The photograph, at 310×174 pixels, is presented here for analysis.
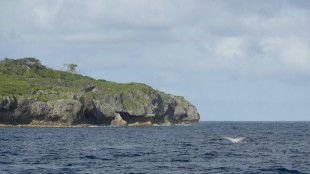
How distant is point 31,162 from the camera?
43.2 meters

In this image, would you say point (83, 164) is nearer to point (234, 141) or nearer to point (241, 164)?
point (241, 164)

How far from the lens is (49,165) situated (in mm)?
40969

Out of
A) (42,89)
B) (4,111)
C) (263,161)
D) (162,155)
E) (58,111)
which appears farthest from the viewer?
(42,89)

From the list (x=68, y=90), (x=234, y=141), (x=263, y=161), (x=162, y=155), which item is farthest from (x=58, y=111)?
(x=263, y=161)

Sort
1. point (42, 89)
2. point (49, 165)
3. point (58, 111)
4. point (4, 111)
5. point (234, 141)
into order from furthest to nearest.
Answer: point (42, 89)
point (58, 111)
point (4, 111)
point (234, 141)
point (49, 165)

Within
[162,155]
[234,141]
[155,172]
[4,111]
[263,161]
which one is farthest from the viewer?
[4,111]

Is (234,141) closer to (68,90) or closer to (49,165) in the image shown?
(49,165)

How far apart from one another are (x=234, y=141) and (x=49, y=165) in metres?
35.5

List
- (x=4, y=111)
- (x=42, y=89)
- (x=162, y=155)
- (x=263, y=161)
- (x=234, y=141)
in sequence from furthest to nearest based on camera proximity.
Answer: (x=42, y=89)
(x=4, y=111)
(x=234, y=141)
(x=162, y=155)
(x=263, y=161)

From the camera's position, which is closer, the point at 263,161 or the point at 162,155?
the point at 263,161

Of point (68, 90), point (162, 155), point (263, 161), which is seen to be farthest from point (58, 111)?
point (263, 161)

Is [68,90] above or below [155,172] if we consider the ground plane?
above

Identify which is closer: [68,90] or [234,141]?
[234,141]

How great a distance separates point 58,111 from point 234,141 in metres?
97.1
